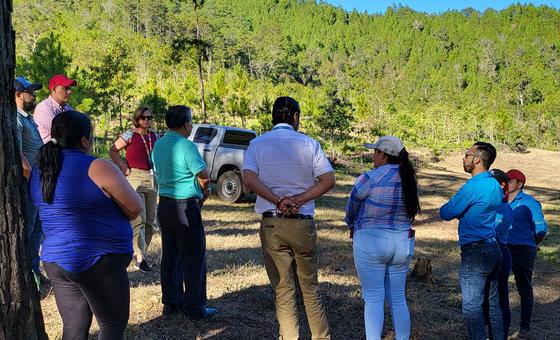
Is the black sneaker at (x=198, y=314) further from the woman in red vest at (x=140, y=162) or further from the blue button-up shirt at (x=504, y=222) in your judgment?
the blue button-up shirt at (x=504, y=222)

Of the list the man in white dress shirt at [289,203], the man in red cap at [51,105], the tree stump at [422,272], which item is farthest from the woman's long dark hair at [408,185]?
the tree stump at [422,272]

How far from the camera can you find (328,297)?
5180 mm

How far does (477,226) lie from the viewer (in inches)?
143

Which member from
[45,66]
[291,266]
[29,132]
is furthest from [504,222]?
[45,66]

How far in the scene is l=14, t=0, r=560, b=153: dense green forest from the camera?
27.9 meters

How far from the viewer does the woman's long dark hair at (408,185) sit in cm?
342

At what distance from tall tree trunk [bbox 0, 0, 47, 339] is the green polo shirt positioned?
56.0 inches

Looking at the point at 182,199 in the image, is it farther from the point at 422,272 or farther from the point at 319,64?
the point at 319,64

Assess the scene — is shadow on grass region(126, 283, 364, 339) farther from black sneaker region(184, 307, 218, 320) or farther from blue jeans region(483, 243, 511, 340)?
blue jeans region(483, 243, 511, 340)

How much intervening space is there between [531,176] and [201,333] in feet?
99.0

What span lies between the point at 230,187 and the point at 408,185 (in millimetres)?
8518

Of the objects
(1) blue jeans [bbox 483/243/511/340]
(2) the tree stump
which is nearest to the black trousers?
(1) blue jeans [bbox 483/243/511/340]

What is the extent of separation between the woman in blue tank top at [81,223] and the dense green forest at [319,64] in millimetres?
19747

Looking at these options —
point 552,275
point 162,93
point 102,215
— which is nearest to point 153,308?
point 102,215
